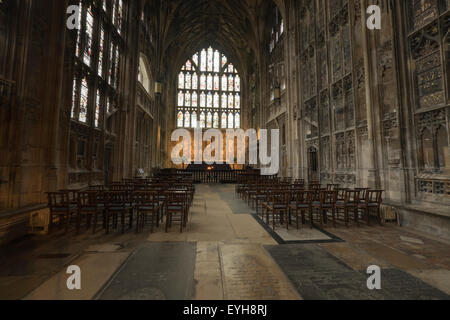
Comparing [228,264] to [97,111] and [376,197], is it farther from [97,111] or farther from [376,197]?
[97,111]

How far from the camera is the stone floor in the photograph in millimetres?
2475

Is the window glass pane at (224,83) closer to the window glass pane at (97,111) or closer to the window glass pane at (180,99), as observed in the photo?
the window glass pane at (180,99)

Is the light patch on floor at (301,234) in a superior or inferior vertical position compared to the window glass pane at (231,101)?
inferior

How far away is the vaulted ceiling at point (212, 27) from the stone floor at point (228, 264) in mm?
18071

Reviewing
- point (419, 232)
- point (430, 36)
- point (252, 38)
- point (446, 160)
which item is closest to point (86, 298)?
point (419, 232)

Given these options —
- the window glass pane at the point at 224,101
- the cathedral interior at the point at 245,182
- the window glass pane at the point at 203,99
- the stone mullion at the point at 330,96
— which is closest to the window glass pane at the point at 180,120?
the window glass pane at the point at 203,99

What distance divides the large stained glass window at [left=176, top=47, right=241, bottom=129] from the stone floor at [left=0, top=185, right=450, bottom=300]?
1034 inches

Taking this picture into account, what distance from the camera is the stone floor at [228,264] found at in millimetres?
2475

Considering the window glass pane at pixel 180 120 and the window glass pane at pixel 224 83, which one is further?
the window glass pane at pixel 224 83

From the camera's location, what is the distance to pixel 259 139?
2320 centimetres

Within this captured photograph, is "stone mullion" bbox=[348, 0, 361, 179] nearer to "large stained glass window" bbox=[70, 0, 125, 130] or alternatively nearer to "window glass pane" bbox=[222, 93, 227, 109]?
"large stained glass window" bbox=[70, 0, 125, 130]

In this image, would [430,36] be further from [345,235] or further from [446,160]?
[345,235]

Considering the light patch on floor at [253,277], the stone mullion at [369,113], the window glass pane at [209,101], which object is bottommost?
the light patch on floor at [253,277]

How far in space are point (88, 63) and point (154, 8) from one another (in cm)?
1368
